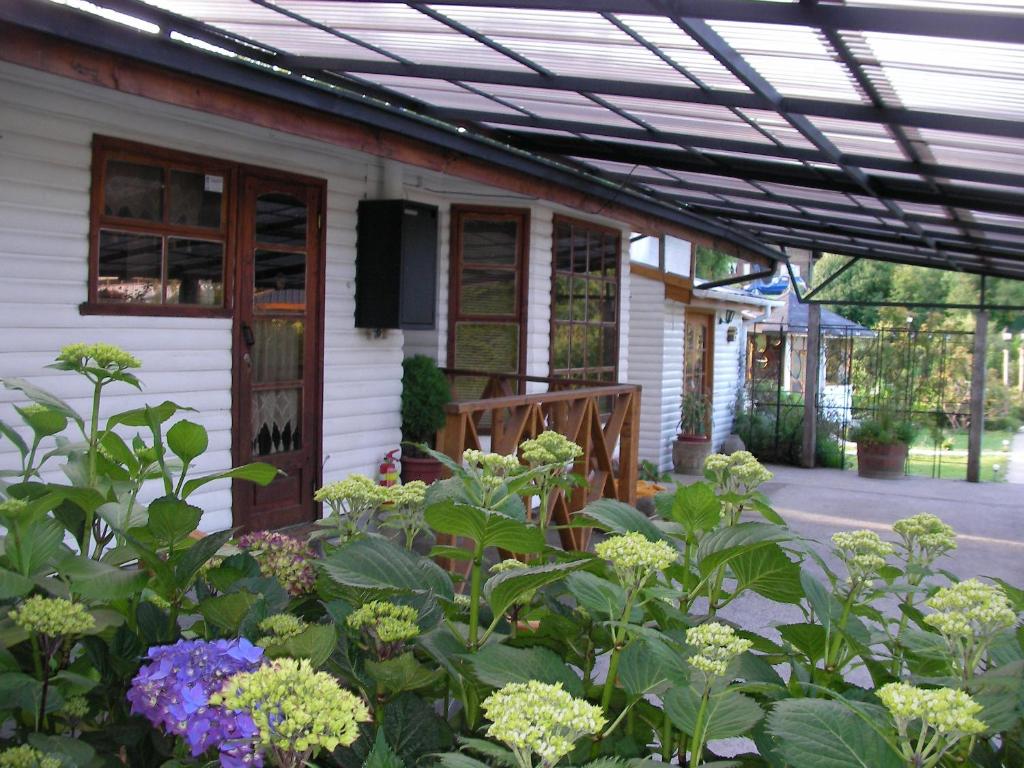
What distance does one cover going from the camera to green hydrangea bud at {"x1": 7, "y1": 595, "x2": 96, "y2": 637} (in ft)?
3.26

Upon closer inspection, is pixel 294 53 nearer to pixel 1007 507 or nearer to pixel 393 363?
pixel 393 363

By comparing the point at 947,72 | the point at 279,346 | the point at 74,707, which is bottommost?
the point at 74,707

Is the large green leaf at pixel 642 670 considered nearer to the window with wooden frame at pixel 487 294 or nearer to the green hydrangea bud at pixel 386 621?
the green hydrangea bud at pixel 386 621

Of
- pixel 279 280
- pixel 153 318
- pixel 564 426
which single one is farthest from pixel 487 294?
pixel 153 318

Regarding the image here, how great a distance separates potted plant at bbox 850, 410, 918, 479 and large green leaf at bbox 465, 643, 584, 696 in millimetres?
14452

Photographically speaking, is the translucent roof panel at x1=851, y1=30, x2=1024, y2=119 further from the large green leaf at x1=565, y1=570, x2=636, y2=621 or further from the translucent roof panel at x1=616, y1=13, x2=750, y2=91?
the large green leaf at x1=565, y1=570, x2=636, y2=621

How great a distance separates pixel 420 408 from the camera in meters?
7.93

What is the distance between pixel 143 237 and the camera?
226 inches

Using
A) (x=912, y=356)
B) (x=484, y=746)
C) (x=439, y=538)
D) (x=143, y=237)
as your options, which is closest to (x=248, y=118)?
(x=143, y=237)

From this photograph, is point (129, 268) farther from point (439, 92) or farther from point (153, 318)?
point (439, 92)

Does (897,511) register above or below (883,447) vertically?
below

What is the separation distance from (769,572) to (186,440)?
2.47ft

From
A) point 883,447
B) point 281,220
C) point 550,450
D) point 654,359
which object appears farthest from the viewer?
point 883,447

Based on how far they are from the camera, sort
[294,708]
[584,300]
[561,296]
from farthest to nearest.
Answer: [584,300], [561,296], [294,708]
